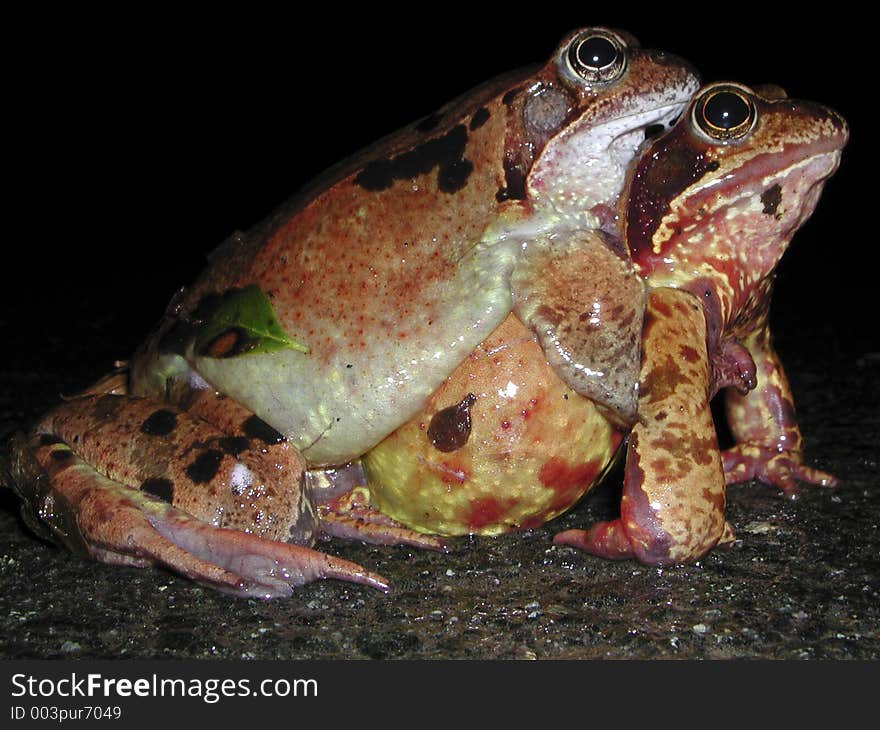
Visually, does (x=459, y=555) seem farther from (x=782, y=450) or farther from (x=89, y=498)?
(x=782, y=450)

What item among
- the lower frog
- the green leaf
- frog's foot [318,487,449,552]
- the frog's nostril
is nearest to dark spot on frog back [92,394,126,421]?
the green leaf

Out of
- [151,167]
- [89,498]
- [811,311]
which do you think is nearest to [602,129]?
[89,498]

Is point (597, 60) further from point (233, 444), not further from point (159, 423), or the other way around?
point (159, 423)

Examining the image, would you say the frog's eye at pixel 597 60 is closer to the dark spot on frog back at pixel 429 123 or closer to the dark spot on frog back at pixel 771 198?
the dark spot on frog back at pixel 429 123

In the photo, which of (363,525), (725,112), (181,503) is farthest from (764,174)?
(181,503)

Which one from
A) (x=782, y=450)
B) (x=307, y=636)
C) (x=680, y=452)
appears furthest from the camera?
(x=782, y=450)

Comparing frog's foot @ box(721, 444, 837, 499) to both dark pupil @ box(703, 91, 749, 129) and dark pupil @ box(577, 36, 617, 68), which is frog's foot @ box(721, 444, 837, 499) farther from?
dark pupil @ box(577, 36, 617, 68)
